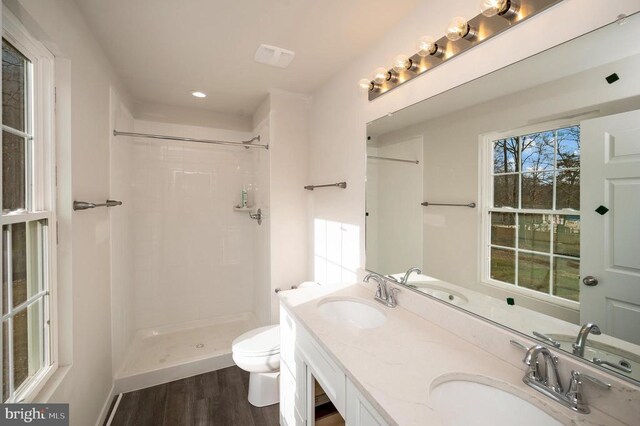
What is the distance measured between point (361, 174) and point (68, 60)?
1.61 m

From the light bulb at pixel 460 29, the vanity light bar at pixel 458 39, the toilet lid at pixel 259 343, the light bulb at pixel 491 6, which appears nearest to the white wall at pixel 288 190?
the toilet lid at pixel 259 343

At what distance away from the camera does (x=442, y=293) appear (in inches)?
48.8

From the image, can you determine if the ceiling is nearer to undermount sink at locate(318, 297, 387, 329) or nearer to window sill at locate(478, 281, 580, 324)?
window sill at locate(478, 281, 580, 324)

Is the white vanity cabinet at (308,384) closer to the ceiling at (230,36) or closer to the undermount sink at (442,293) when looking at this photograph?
the undermount sink at (442,293)

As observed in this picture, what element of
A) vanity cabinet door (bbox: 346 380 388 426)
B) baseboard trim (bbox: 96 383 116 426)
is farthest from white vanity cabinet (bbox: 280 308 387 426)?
baseboard trim (bbox: 96 383 116 426)

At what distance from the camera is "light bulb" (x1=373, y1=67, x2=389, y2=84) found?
1521 millimetres

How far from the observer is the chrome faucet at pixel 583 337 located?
2.53ft

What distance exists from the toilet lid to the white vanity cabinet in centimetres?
27

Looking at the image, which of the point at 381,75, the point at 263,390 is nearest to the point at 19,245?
the point at 263,390

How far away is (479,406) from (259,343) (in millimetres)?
1432

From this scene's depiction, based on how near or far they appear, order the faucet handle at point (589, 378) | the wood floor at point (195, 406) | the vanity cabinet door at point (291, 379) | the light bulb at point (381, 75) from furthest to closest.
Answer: the wood floor at point (195, 406) → the light bulb at point (381, 75) → the vanity cabinet door at point (291, 379) → the faucet handle at point (589, 378)

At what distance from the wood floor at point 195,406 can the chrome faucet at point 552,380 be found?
1.58 meters

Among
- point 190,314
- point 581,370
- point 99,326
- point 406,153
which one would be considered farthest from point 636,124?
point 190,314

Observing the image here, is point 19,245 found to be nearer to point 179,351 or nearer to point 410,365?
point 410,365
